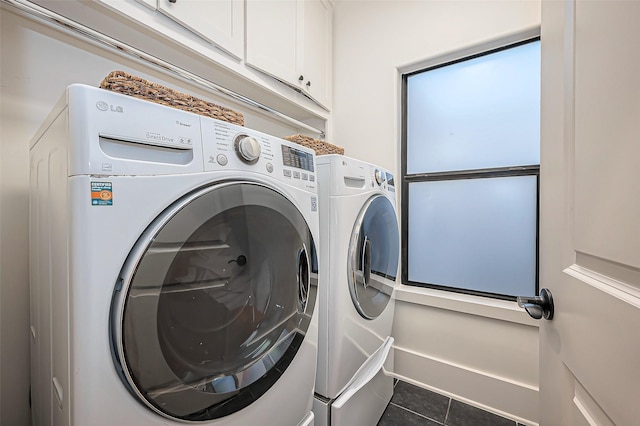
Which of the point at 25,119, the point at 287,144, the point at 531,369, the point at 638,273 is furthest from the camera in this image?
the point at 531,369

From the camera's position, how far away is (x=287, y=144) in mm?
781

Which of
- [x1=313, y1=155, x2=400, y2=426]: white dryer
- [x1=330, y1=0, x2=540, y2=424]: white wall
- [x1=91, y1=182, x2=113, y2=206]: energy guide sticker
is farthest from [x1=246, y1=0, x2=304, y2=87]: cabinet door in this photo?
[x1=91, y1=182, x2=113, y2=206]: energy guide sticker

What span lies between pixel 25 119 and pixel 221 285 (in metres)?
1.03

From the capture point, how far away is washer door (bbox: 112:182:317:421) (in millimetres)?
467

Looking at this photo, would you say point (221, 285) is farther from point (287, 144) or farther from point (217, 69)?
point (217, 69)

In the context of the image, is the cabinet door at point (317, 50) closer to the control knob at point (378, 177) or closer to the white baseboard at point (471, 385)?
the control knob at point (378, 177)

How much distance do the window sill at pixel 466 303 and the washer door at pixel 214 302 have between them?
1103 millimetres

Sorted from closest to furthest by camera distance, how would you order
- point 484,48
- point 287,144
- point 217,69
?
1. point 287,144
2. point 217,69
3. point 484,48

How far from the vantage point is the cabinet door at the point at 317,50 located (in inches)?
66.8

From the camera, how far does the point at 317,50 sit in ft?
5.96

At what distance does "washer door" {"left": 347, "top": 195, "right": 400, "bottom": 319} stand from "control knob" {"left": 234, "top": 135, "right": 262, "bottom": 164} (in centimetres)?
52

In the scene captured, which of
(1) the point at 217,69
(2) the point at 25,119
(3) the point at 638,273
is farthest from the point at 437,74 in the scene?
(2) the point at 25,119

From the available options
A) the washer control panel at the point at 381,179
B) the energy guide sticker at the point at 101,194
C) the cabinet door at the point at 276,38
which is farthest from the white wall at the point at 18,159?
the washer control panel at the point at 381,179

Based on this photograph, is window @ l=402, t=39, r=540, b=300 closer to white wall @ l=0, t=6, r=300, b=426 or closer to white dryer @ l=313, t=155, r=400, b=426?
white dryer @ l=313, t=155, r=400, b=426
